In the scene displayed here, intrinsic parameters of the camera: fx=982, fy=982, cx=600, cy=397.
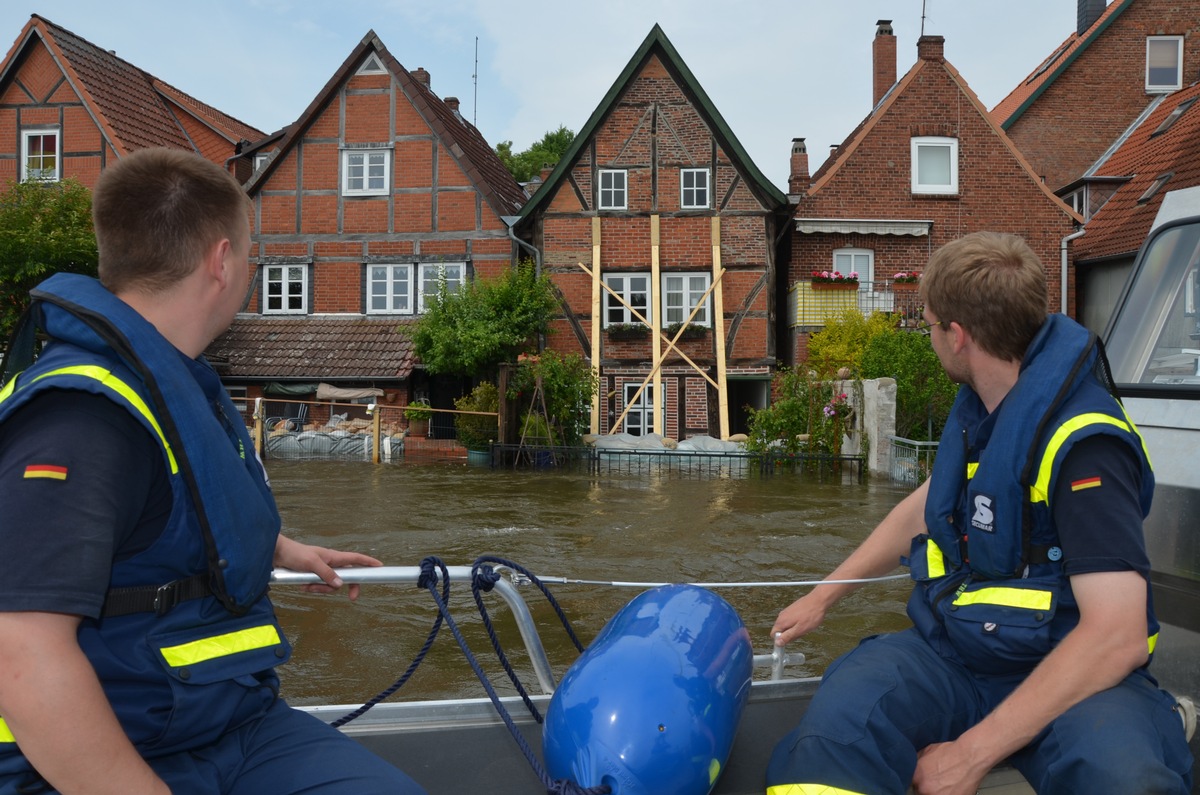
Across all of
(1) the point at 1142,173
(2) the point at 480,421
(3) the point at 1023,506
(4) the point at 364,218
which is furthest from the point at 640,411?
(3) the point at 1023,506

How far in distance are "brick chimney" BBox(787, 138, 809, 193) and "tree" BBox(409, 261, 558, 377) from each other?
24.2 ft

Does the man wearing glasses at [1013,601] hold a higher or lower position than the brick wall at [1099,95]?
lower

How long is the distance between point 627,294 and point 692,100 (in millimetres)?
4784

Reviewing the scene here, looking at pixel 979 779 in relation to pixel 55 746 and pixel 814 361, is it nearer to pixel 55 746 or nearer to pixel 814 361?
pixel 55 746

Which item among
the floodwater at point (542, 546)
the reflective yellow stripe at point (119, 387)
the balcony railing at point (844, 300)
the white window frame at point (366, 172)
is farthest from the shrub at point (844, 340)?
the reflective yellow stripe at point (119, 387)

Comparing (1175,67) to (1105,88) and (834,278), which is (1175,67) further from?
(834,278)

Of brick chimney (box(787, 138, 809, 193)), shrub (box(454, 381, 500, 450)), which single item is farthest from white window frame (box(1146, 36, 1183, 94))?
shrub (box(454, 381, 500, 450))

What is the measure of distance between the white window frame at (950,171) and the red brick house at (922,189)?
0.02m

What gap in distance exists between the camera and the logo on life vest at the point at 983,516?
2.36m

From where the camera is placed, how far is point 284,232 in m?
24.2

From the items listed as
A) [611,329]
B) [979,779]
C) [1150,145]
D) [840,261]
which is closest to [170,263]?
[979,779]

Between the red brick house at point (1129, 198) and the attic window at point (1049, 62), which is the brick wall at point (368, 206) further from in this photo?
the attic window at point (1049, 62)

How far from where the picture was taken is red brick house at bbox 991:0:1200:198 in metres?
26.7

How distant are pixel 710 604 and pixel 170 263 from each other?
167 centimetres
